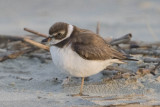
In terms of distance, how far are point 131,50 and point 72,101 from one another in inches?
100

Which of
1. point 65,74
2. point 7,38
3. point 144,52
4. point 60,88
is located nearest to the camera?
point 60,88

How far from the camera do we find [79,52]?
516 cm

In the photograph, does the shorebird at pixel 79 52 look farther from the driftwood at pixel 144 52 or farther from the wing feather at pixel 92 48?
the driftwood at pixel 144 52

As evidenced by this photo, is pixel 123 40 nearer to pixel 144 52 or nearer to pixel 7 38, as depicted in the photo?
pixel 144 52

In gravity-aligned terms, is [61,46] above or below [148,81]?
above

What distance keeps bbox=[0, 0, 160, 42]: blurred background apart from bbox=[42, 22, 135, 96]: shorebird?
4.62 m

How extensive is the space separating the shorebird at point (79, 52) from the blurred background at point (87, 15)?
4622 millimetres

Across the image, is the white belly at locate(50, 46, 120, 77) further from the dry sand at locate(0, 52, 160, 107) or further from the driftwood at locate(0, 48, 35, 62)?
the driftwood at locate(0, 48, 35, 62)

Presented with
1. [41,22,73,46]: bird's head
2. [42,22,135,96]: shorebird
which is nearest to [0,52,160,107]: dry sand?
[42,22,135,96]: shorebird

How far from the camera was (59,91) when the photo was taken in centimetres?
544

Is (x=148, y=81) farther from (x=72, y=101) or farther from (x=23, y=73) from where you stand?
(x=23, y=73)

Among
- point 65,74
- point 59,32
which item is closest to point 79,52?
point 59,32

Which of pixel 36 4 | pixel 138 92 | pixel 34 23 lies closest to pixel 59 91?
pixel 138 92

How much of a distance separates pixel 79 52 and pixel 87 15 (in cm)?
668
